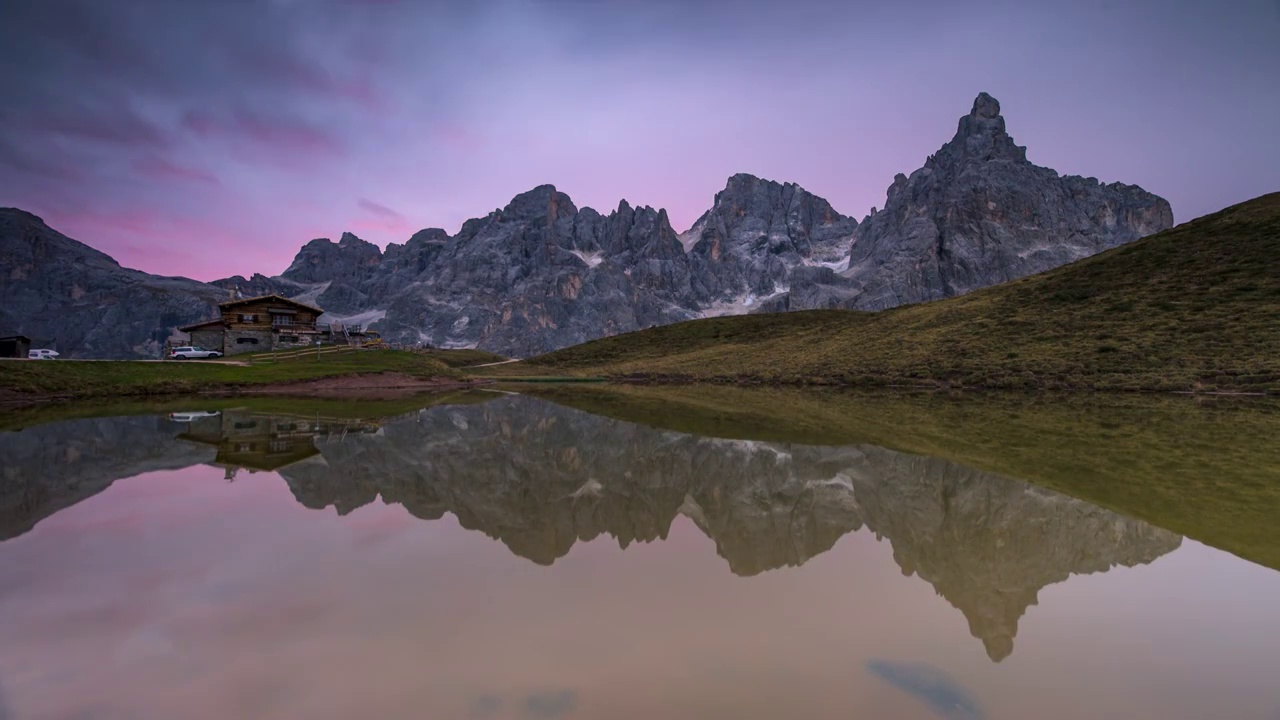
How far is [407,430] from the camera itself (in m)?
23.4

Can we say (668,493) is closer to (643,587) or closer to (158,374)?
(643,587)

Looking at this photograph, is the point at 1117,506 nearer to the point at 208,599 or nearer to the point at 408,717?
the point at 408,717

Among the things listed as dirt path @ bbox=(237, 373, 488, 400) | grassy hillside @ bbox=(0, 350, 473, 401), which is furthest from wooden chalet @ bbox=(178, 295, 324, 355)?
dirt path @ bbox=(237, 373, 488, 400)

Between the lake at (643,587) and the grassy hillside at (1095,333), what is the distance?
37375 millimetres

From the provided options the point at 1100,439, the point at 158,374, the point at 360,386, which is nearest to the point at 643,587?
the point at 1100,439

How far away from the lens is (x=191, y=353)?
229 ft

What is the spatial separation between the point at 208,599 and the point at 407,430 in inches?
686

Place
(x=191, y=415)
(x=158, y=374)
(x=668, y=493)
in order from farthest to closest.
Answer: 1. (x=158, y=374)
2. (x=191, y=415)
3. (x=668, y=493)

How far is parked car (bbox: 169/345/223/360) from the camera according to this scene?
68744mm

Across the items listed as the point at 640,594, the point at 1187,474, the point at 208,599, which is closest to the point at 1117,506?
the point at 1187,474

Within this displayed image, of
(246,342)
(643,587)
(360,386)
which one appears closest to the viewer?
(643,587)

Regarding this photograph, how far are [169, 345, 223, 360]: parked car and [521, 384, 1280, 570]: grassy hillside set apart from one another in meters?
60.1

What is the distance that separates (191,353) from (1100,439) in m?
88.1

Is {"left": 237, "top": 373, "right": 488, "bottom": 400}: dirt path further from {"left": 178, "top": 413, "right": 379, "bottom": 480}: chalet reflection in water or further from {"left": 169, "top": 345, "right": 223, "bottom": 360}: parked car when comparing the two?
{"left": 169, "top": 345, "right": 223, "bottom": 360}: parked car
